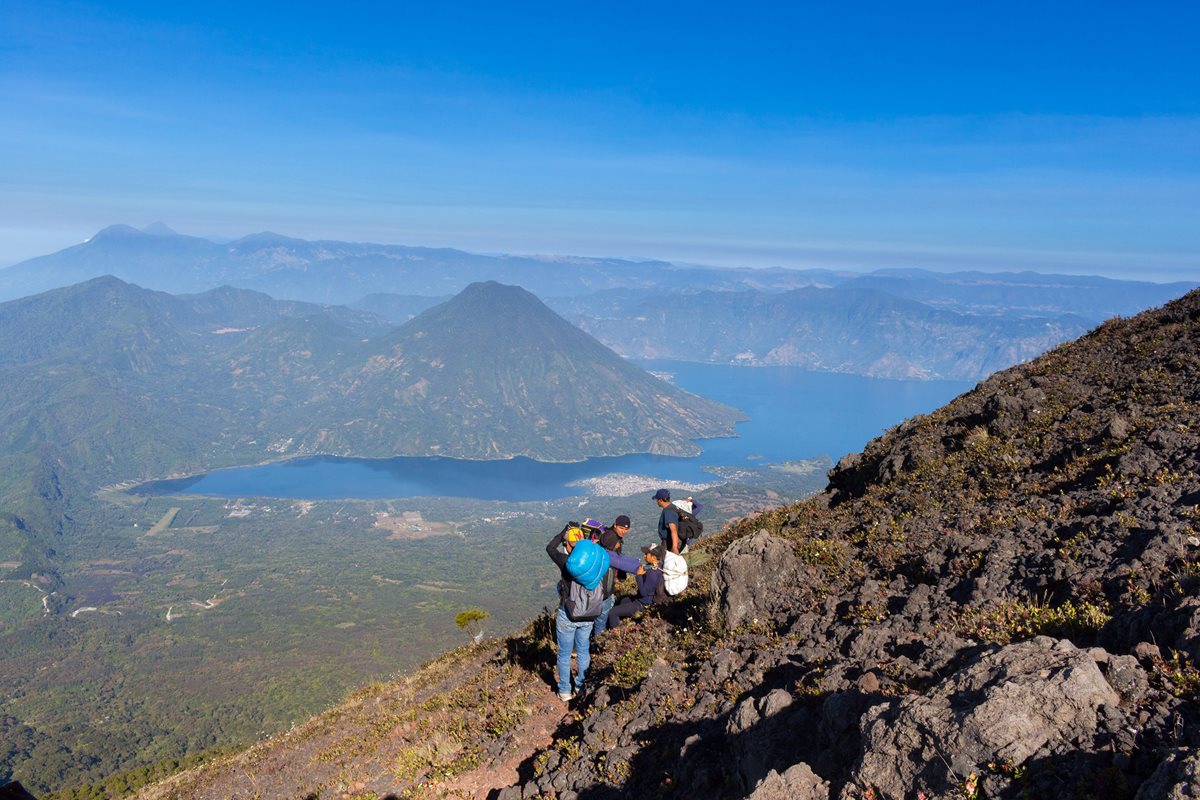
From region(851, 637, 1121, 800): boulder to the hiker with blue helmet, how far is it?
5.07 m

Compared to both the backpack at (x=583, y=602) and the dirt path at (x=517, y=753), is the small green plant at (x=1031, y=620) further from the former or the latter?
the dirt path at (x=517, y=753)

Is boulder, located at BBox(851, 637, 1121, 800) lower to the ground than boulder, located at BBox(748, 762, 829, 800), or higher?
higher

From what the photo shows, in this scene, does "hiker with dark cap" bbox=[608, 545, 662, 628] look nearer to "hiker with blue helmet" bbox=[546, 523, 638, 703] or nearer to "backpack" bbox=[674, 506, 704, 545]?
"backpack" bbox=[674, 506, 704, 545]

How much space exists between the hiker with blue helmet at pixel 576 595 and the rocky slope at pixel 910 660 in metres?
0.49

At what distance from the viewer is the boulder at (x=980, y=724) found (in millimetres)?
4520

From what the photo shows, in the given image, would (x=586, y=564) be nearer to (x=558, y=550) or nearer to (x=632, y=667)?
(x=558, y=550)

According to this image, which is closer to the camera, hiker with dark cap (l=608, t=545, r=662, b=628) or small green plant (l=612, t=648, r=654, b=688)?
small green plant (l=612, t=648, r=654, b=688)

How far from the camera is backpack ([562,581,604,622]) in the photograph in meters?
9.83

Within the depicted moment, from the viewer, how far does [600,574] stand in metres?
Result: 9.74

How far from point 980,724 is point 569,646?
6.58 metres

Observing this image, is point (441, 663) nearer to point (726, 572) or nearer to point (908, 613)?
point (726, 572)

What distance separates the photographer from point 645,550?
43.7 ft

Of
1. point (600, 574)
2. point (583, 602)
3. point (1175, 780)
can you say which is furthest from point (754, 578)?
point (1175, 780)

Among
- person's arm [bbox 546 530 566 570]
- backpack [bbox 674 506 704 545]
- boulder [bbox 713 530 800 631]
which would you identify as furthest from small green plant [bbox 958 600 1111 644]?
person's arm [bbox 546 530 566 570]
